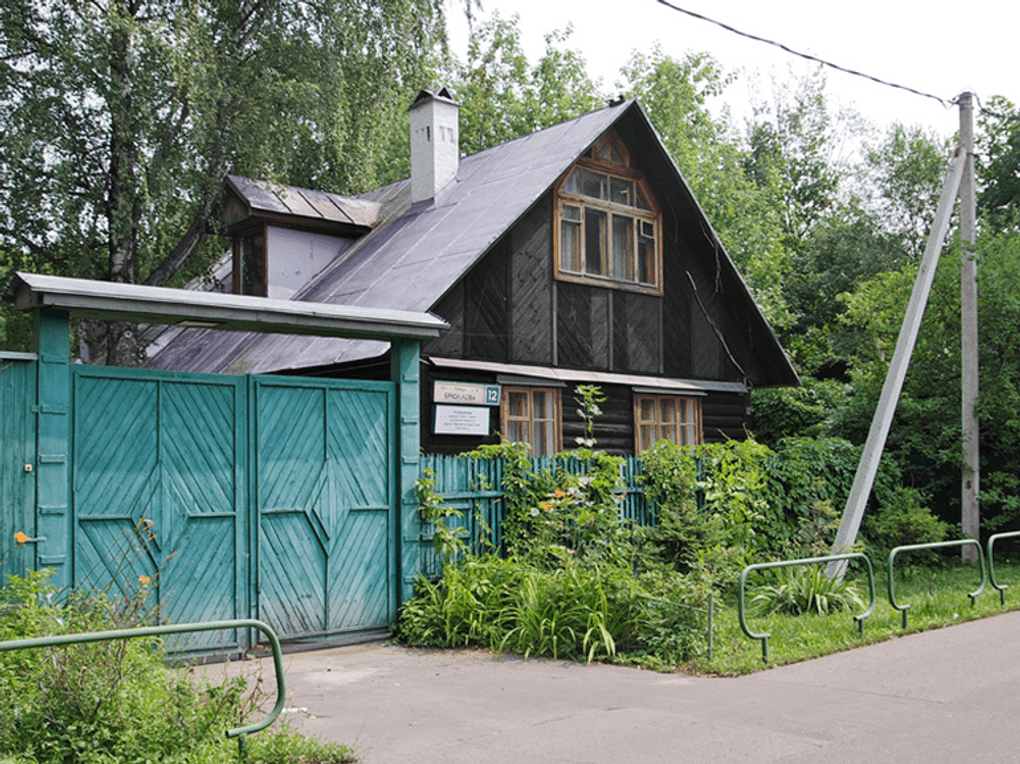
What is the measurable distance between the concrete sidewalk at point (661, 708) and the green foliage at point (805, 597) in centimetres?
149

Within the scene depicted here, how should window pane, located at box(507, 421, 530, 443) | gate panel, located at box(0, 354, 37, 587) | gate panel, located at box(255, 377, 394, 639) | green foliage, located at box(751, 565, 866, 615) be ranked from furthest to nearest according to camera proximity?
window pane, located at box(507, 421, 530, 443), green foliage, located at box(751, 565, 866, 615), gate panel, located at box(255, 377, 394, 639), gate panel, located at box(0, 354, 37, 587)

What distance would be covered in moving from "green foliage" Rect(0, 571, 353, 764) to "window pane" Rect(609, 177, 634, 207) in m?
12.1

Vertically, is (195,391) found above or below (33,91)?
below

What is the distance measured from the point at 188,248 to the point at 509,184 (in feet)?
24.3

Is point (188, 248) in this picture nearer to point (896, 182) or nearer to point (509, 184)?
point (509, 184)

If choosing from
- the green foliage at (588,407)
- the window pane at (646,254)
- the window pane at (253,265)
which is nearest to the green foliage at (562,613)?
the green foliage at (588,407)

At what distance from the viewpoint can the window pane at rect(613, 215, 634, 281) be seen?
647 inches

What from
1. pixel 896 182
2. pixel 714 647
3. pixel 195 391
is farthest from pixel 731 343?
pixel 896 182

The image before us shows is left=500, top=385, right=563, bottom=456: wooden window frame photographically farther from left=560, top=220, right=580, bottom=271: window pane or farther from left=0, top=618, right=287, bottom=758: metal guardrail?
left=0, top=618, right=287, bottom=758: metal guardrail

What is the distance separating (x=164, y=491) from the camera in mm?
8625

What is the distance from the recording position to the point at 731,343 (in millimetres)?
18141

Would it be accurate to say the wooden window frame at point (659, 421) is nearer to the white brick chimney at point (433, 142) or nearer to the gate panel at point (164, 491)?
the white brick chimney at point (433, 142)

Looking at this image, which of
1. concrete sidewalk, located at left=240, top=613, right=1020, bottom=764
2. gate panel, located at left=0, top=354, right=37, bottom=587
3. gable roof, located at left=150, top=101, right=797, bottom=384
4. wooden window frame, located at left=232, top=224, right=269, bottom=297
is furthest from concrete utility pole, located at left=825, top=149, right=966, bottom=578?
wooden window frame, located at left=232, top=224, right=269, bottom=297

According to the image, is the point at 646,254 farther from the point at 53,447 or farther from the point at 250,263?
the point at 53,447
